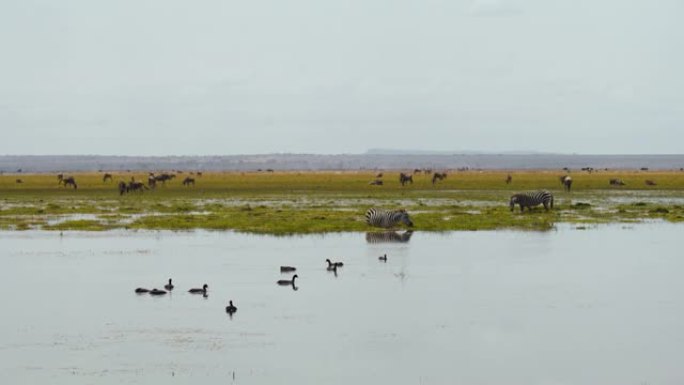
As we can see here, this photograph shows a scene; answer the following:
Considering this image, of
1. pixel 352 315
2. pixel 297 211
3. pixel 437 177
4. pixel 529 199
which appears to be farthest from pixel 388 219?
pixel 437 177

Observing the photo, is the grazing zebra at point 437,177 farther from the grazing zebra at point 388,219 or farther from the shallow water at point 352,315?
the shallow water at point 352,315

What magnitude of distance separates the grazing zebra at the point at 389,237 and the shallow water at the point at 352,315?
1.21 meters

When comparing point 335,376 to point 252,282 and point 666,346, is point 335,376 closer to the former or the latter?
point 666,346

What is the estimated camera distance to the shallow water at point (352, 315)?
46.3 feet

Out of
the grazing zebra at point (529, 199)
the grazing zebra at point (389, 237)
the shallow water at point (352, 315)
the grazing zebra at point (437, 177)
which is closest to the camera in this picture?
the shallow water at point (352, 315)

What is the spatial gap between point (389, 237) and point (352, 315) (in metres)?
14.2

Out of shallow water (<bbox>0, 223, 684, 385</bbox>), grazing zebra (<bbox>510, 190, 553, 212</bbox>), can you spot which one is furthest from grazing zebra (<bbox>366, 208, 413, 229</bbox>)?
grazing zebra (<bbox>510, 190, 553, 212</bbox>)

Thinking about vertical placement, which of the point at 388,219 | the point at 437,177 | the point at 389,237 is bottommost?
the point at 437,177

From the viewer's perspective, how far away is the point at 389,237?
3216cm

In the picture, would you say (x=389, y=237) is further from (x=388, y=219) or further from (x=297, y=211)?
(x=297, y=211)

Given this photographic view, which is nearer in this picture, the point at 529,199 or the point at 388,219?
the point at 388,219

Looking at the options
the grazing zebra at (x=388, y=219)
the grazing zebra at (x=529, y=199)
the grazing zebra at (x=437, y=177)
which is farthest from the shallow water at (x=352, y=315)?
the grazing zebra at (x=437, y=177)

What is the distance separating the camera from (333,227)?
35344mm

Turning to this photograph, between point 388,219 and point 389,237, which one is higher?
point 388,219
